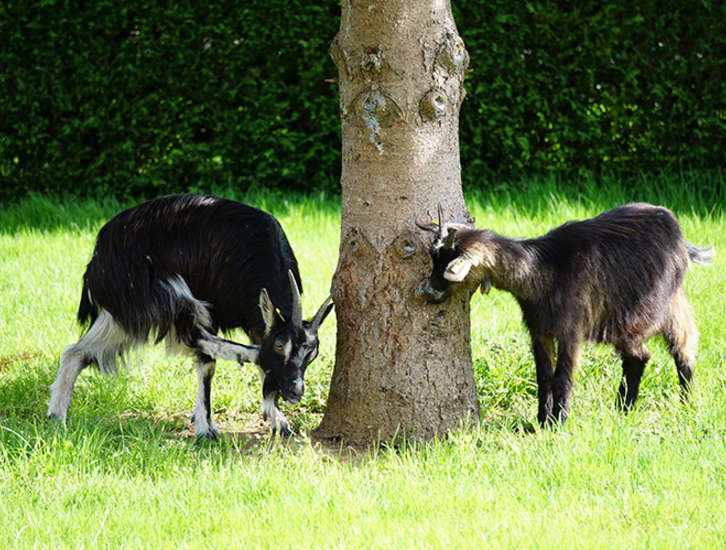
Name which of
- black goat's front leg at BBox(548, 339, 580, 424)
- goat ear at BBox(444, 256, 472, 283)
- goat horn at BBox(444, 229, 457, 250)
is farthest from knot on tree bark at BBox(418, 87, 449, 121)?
black goat's front leg at BBox(548, 339, 580, 424)

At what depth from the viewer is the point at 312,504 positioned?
3.55 meters

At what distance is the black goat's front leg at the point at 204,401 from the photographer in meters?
4.84

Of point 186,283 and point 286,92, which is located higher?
point 286,92

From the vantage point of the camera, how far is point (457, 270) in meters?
4.04

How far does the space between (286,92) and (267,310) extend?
5.42 meters

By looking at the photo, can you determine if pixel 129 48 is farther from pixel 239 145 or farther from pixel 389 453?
pixel 389 453

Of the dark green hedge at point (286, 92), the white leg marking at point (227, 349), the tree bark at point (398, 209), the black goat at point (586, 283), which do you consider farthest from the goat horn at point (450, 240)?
the dark green hedge at point (286, 92)

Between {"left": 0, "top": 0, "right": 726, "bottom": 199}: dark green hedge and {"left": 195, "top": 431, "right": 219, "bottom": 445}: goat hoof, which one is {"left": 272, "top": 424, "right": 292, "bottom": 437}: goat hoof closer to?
{"left": 195, "top": 431, "right": 219, "bottom": 445}: goat hoof

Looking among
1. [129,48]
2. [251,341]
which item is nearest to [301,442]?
[251,341]

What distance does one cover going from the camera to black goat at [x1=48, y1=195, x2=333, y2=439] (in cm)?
471

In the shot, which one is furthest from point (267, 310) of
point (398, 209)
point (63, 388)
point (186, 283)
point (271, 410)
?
point (63, 388)

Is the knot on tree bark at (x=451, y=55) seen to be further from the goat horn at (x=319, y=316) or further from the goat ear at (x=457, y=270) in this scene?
the goat horn at (x=319, y=316)

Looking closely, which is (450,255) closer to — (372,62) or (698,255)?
(372,62)

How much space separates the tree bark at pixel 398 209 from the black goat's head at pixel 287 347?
0.26 metres
